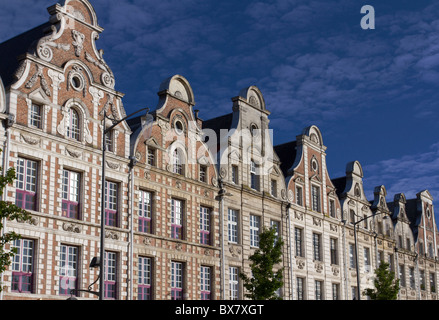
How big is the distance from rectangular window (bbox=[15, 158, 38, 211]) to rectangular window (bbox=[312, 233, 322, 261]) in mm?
24026

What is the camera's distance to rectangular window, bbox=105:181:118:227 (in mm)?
30703

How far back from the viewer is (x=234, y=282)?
37781 millimetres

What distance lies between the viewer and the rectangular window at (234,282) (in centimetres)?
3744

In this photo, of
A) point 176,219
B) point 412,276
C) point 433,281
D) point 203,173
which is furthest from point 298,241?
point 433,281

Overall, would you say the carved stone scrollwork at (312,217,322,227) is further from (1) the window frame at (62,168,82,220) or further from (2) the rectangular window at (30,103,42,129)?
(2) the rectangular window at (30,103,42,129)

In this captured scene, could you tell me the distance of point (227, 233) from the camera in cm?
3750

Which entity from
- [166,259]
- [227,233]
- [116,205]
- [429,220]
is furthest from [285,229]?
[429,220]

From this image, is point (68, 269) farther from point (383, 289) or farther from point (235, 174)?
point (383, 289)

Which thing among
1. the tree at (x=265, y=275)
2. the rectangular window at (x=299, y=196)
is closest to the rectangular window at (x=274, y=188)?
the rectangular window at (x=299, y=196)

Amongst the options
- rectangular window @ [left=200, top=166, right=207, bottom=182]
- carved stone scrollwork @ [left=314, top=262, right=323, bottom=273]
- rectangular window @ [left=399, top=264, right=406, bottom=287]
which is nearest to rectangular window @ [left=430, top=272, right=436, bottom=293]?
rectangular window @ [left=399, top=264, right=406, bottom=287]
